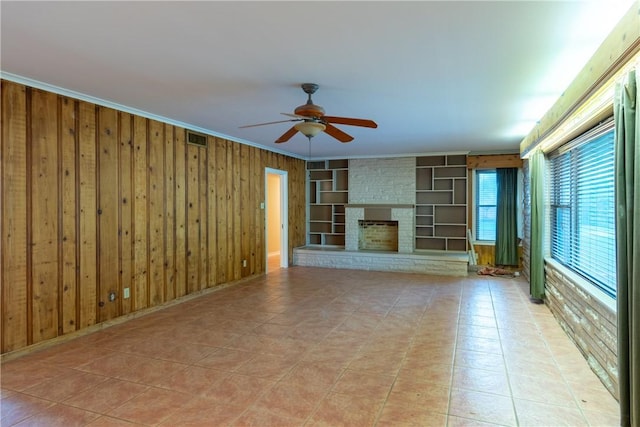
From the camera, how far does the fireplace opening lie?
27.6 feet

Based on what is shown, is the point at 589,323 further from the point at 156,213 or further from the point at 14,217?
the point at 14,217

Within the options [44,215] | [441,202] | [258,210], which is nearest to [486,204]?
[441,202]

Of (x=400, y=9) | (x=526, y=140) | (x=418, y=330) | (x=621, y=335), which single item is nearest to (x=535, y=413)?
(x=621, y=335)

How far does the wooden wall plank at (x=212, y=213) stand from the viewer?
568cm

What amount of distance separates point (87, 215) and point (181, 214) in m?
1.38

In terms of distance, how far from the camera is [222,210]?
19.6ft

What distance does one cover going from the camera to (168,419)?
233 centimetres

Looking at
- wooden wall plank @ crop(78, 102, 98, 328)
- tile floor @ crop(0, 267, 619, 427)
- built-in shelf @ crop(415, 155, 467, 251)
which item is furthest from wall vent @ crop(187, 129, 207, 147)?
built-in shelf @ crop(415, 155, 467, 251)

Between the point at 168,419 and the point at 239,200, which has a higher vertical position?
the point at 239,200

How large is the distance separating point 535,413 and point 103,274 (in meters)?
4.17

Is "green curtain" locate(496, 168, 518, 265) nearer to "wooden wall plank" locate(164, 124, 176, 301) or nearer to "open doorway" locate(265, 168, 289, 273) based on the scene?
"open doorway" locate(265, 168, 289, 273)

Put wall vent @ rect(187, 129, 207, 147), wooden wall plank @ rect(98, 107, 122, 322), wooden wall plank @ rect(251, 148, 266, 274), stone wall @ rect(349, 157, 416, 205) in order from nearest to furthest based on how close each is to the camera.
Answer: wooden wall plank @ rect(98, 107, 122, 322), wall vent @ rect(187, 129, 207, 147), wooden wall plank @ rect(251, 148, 266, 274), stone wall @ rect(349, 157, 416, 205)

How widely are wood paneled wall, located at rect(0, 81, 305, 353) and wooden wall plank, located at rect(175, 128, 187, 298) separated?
0.02 m

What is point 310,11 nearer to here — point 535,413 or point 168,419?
point 168,419
